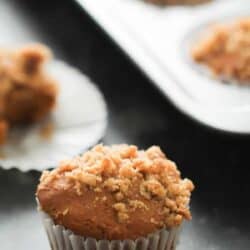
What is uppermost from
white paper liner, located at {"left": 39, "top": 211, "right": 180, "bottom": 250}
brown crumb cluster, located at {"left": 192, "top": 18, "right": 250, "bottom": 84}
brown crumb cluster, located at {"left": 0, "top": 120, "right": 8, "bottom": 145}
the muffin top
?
brown crumb cluster, located at {"left": 192, "top": 18, "right": 250, "bottom": 84}

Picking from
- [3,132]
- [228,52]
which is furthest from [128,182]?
[228,52]

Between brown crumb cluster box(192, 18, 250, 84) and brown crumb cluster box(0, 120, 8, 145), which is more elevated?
brown crumb cluster box(192, 18, 250, 84)

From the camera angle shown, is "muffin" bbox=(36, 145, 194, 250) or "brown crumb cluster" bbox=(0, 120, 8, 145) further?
"brown crumb cluster" bbox=(0, 120, 8, 145)

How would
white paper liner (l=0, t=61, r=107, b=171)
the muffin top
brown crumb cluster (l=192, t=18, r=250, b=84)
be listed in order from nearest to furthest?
the muffin top < white paper liner (l=0, t=61, r=107, b=171) < brown crumb cluster (l=192, t=18, r=250, b=84)

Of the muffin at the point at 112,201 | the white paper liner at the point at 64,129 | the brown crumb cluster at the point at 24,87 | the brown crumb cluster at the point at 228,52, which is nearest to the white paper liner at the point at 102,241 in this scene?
the muffin at the point at 112,201

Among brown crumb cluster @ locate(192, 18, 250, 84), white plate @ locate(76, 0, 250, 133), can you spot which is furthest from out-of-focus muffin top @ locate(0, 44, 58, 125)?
brown crumb cluster @ locate(192, 18, 250, 84)

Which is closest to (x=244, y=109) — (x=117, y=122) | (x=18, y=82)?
(x=117, y=122)

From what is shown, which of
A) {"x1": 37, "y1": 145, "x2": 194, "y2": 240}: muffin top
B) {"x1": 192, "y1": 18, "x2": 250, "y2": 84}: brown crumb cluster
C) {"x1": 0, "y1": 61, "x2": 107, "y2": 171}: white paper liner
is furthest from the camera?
{"x1": 192, "y1": 18, "x2": 250, "y2": 84}: brown crumb cluster

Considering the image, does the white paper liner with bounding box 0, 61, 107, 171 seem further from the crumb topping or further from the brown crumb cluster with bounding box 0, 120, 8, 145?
the crumb topping

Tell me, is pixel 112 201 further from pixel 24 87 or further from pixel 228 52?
pixel 228 52
